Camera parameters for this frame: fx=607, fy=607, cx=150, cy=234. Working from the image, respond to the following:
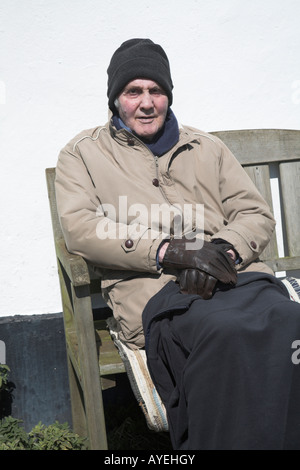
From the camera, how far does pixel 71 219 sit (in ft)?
9.06

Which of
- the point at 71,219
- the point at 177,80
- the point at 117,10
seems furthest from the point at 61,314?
the point at 117,10

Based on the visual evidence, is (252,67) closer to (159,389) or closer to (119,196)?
(119,196)

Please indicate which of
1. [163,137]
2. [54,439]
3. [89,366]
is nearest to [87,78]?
[163,137]

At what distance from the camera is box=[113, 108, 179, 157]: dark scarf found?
118 inches

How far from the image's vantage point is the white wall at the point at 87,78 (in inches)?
130

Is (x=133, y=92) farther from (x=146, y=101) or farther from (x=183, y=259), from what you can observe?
(x=183, y=259)

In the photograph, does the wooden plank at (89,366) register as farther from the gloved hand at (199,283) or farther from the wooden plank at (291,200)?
the wooden plank at (291,200)

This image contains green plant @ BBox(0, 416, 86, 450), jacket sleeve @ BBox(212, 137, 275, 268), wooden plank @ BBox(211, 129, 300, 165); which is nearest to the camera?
jacket sleeve @ BBox(212, 137, 275, 268)

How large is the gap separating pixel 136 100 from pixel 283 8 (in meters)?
1.20

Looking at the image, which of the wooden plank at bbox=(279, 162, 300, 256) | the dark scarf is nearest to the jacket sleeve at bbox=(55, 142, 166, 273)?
the dark scarf

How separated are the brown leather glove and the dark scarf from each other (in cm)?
53

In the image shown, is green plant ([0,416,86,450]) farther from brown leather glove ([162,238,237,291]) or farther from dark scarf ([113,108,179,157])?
dark scarf ([113,108,179,157])

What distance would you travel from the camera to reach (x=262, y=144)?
3.43 meters

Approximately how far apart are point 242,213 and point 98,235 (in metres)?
0.75
